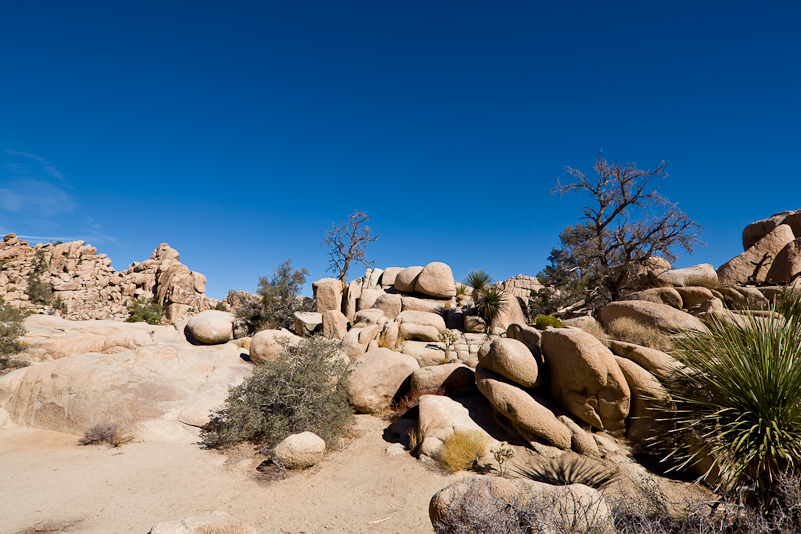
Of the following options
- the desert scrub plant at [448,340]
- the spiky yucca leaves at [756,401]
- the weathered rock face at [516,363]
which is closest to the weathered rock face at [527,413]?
the weathered rock face at [516,363]

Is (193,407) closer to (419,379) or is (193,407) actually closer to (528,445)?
(419,379)

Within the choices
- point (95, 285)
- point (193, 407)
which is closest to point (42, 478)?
point (193, 407)

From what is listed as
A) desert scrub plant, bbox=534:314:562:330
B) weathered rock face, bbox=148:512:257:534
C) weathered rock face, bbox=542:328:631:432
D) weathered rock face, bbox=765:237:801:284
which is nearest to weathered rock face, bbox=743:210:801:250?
weathered rock face, bbox=765:237:801:284

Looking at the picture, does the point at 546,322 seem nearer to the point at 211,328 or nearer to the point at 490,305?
the point at 490,305

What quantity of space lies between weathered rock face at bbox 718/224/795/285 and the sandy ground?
19.8 m

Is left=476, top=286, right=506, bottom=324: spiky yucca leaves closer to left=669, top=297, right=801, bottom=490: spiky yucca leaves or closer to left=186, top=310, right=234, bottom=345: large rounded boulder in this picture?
left=186, top=310, right=234, bottom=345: large rounded boulder

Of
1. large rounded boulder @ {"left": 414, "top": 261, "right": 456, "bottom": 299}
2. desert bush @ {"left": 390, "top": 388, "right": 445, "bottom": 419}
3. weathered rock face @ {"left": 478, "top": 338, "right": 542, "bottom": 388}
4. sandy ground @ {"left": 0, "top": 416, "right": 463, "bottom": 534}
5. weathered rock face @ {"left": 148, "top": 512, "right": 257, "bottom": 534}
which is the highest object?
large rounded boulder @ {"left": 414, "top": 261, "right": 456, "bottom": 299}

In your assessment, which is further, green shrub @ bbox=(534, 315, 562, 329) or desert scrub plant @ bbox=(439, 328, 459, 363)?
green shrub @ bbox=(534, 315, 562, 329)

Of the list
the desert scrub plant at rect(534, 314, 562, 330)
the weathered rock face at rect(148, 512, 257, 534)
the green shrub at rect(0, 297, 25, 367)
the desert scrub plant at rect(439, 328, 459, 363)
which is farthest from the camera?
the desert scrub plant at rect(534, 314, 562, 330)

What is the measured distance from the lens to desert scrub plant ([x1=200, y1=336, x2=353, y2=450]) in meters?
10.0

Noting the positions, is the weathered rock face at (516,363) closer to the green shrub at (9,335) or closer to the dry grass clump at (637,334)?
the dry grass clump at (637,334)

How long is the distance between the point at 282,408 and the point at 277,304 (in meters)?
13.5

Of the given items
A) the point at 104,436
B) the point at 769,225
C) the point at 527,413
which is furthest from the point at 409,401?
the point at 769,225

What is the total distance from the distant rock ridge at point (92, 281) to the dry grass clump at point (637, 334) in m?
48.3
